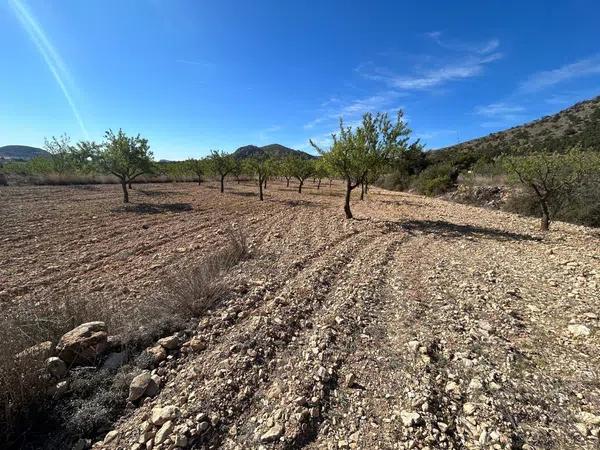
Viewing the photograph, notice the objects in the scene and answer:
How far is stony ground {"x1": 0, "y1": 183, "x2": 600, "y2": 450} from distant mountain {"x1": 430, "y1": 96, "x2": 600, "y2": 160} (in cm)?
3288

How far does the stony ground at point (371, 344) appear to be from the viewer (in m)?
2.91

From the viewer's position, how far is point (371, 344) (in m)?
4.37

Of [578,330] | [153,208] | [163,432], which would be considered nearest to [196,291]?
[163,432]

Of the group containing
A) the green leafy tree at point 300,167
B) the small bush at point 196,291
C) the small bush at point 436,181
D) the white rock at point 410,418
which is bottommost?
the white rock at point 410,418

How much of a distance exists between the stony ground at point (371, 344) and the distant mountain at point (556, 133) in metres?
32.9

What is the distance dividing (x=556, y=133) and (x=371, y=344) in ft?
177

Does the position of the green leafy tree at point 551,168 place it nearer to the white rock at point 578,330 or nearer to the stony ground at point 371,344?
the stony ground at point 371,344

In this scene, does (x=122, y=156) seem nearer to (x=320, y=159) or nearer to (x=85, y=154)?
(x=85, y=154)

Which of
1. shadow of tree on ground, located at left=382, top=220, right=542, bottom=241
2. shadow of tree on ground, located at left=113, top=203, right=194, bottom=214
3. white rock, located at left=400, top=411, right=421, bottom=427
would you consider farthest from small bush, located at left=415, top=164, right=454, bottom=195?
white rock, located at left=400, top=411, right=421, bottom=427

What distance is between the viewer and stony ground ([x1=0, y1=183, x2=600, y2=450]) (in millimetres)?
2910

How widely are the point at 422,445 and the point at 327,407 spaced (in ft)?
3.24

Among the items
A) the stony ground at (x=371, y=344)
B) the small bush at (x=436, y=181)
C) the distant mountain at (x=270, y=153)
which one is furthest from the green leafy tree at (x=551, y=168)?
the distant mountain at (x=270, y=153)

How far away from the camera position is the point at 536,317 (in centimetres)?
510

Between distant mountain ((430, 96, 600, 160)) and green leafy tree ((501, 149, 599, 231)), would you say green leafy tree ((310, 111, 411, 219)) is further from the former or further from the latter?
distant mountain ((430, 96, 600, 160))
